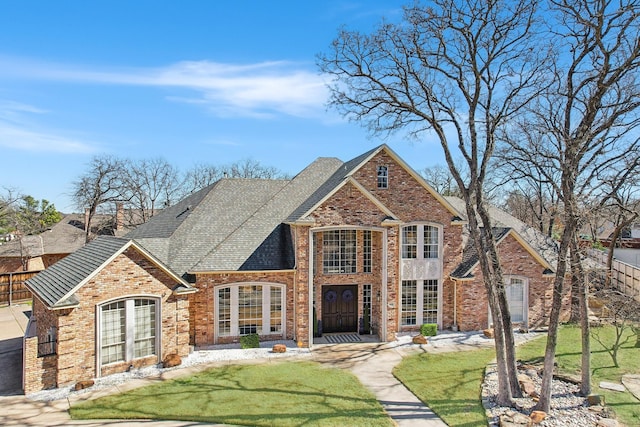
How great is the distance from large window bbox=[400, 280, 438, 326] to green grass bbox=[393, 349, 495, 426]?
3.49 metres

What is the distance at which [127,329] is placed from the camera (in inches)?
579

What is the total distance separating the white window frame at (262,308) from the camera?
1777 centimetres

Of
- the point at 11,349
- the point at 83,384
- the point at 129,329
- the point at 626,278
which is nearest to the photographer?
the point at 83,384

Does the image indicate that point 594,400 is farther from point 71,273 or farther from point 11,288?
point 11,288

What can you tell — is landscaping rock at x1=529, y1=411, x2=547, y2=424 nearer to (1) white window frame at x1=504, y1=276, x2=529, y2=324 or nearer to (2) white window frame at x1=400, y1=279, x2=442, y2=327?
(2) white window frame at x1=400, y1=279, x2=442, y2=327

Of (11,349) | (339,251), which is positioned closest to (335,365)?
(339,251)

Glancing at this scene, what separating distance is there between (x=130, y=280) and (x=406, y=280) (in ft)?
41.9

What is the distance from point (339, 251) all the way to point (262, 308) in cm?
446

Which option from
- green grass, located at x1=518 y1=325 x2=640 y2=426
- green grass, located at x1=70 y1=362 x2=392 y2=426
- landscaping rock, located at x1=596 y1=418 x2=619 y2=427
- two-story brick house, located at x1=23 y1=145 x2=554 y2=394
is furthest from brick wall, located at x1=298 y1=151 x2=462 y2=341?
landscaping rock, located at x1=596 y1=418 x2=619 y2=427

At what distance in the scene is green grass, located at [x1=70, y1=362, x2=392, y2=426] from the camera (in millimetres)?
11273

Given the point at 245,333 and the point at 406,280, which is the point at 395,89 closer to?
the point at 406,280

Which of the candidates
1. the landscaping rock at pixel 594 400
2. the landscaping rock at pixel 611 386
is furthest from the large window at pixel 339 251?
the landscaping rock at pixel 611 386

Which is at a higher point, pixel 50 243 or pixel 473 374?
pixel 50 243

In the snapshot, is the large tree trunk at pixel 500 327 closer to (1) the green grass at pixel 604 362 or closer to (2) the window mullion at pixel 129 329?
(1) the green grass at pixel 604 362
